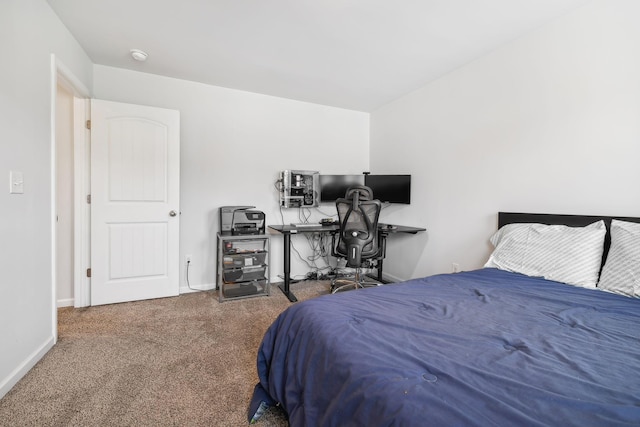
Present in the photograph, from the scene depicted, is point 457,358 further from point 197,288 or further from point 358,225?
point 197,288

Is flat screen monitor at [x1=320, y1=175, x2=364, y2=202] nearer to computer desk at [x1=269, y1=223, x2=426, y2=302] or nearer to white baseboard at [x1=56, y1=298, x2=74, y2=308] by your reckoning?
computer desk at [x1=269, y1=223, x2=426, y2=302]

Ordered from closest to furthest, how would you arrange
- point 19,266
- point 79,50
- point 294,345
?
point 294,345 → point 19,266 → point 79,50

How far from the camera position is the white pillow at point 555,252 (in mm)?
1717

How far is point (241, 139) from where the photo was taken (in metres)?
3.60

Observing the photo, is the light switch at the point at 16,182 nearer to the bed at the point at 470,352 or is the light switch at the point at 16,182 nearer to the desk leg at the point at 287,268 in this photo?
the bed at the point at 470,352

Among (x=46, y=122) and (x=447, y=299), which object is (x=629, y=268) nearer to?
(x=447, y=299)

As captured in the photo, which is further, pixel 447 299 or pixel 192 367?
pixel 192 367

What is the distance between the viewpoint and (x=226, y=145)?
3.53 metres

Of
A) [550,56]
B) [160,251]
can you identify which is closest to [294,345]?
[160,251]

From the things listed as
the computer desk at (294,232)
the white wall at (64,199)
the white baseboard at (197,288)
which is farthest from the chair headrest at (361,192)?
the white wall at (64,199)

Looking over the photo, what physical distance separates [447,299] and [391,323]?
0.48 meters

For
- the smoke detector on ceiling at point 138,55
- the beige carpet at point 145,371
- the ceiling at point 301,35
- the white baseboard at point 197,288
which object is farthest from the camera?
the white baseboard at point 197,288

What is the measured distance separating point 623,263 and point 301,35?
8.71 ft

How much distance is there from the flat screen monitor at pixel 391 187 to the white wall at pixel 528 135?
12 cm
